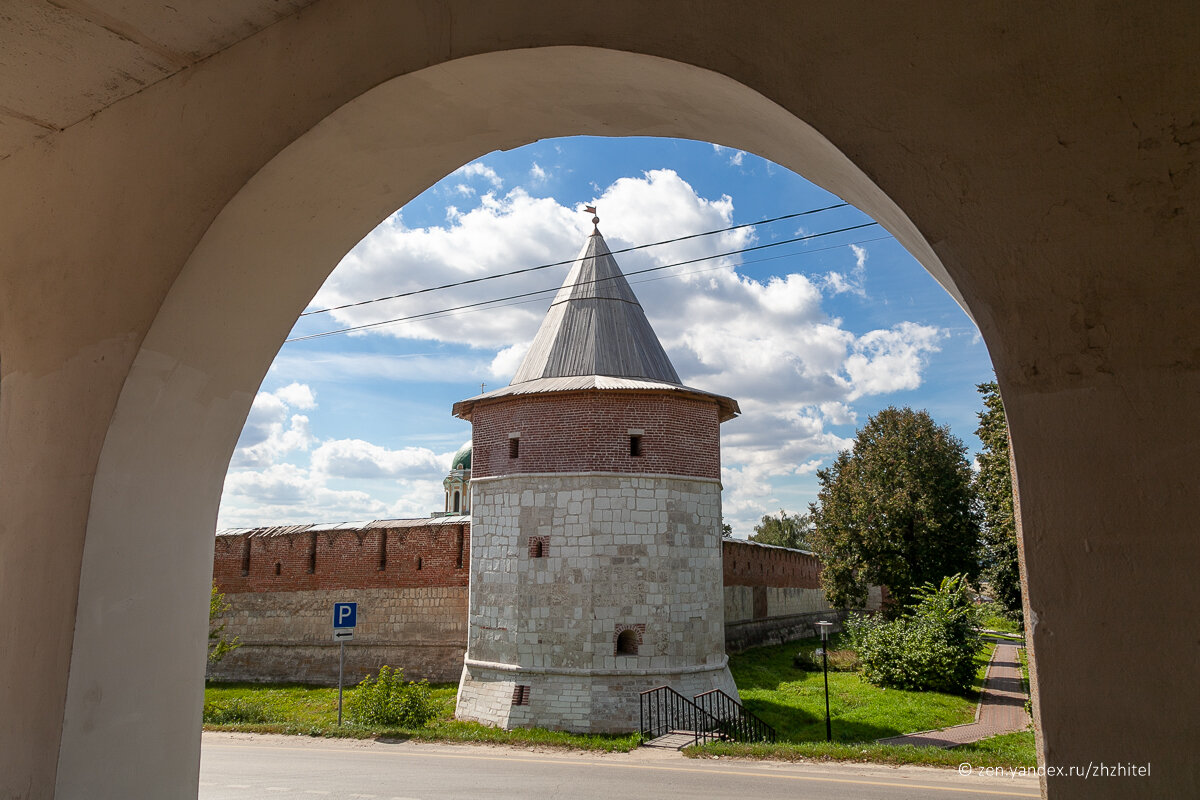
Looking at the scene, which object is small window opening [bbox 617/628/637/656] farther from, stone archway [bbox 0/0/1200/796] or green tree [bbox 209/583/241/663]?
stone archway [bbox 0/0/1200/796]

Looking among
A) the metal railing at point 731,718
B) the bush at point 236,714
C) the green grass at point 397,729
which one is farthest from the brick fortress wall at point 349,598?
the metal railing at point 731,718

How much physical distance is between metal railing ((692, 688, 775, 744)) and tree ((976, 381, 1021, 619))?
624 centimetres

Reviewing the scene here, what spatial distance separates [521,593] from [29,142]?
13.7 metres

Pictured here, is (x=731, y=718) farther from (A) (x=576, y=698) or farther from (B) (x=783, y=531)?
(B) (x=783, y=531)

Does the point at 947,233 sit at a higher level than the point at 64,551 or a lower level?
higher

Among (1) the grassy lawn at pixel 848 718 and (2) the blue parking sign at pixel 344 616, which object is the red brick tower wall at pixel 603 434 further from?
(1) the grassy lawn at pixel 848 718

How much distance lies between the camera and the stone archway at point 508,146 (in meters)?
1.32

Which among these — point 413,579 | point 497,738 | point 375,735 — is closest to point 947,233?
point 497,738

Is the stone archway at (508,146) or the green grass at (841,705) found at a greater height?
the stone archway at (508,146)

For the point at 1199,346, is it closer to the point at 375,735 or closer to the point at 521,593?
the point at 375,735

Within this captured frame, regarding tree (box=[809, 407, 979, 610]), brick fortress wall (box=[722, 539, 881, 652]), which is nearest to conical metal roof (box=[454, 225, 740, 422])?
brick fortress wall (box=[722, 539, 881, 652])

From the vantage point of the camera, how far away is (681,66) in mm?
1841

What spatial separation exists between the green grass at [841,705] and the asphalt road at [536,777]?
15.9 feet

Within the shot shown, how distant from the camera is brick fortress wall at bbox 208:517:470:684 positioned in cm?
2011
